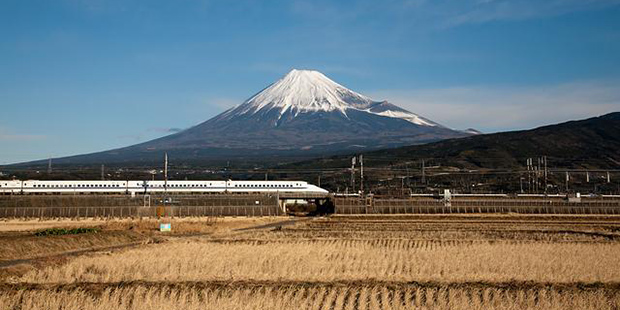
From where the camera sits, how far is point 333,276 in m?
26.7

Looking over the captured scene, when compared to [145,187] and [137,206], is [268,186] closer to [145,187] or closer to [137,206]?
[145,187]

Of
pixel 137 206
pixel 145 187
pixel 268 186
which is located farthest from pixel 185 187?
pixel 137 206

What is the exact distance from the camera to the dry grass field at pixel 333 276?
2156 centimetres

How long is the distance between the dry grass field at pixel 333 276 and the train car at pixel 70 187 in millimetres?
68236

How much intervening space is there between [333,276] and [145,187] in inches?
3326

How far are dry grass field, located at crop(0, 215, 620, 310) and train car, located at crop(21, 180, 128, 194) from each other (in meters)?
68.2

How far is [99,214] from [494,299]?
2382 inches

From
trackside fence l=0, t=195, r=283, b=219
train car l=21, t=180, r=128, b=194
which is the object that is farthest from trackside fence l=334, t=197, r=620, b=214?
train car l=21, t=180, r=128, b=194

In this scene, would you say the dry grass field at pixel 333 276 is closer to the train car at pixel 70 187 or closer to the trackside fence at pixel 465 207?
the trackside fence at pixel 465 207

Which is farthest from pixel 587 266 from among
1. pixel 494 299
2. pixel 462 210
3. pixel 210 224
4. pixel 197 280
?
pixel 462 210

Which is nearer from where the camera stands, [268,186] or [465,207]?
[465,207]

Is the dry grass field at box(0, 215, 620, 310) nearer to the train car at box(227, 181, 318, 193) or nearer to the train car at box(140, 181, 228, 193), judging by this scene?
the train car at box(227, 181, 318, 193)

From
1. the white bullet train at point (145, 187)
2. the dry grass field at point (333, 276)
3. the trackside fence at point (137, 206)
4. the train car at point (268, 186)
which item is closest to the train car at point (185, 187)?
the white bullet train at point (145, 187)

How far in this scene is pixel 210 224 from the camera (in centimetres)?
6181
